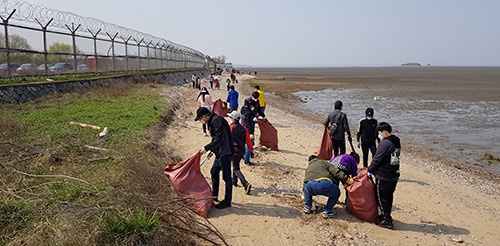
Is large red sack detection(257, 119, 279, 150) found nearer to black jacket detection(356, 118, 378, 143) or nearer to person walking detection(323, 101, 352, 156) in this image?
person walking detection(323, 101, 352, 156)

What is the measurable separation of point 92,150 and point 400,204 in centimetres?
604

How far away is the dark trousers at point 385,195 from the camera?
5.39 m

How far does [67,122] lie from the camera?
976 cm

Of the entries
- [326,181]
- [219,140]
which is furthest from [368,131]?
[219,140]

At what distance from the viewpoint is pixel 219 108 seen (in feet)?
40.5

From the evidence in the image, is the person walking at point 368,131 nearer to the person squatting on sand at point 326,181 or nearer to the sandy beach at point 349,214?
the sandy beach at point 349,214

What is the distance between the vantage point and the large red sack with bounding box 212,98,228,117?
12227 mm

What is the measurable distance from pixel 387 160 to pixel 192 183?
2.89 m

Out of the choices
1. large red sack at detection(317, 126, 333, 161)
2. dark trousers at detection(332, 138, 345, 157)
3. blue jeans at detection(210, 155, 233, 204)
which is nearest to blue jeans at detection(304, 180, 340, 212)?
blue jeans at detection(210, 155, 233, 204)

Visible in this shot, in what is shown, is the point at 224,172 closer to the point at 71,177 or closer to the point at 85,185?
the point at 85,185

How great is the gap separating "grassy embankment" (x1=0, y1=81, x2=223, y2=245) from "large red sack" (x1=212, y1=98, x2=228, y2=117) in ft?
6.86

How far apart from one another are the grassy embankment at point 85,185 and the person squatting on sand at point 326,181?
1.70 m

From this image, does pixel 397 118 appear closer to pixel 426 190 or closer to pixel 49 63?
pixel 426 190

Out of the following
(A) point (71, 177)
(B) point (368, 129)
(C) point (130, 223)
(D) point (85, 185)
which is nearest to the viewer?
(C) point (130, 223)
